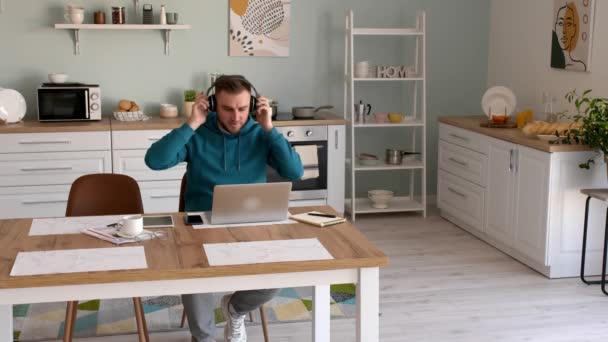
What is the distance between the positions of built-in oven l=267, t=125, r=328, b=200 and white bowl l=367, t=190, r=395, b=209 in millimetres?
488

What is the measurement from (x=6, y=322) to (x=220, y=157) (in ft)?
3.57

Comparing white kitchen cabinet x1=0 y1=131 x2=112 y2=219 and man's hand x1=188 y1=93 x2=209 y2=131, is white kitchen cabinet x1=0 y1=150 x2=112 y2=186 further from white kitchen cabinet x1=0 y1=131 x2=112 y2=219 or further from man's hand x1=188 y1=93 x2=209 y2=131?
man's hand x1=188 y1=93 x2=209 y2=131

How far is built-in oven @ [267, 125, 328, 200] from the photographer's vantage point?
6.02 metres

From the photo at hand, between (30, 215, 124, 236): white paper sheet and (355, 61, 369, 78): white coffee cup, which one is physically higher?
(355, 61, 369, 78): white coffee cup

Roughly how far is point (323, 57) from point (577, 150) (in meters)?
2.46

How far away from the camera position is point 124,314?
4191mm

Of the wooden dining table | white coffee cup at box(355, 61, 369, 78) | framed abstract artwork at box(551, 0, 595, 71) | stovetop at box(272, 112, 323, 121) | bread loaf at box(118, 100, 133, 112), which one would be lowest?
the wooden dining table

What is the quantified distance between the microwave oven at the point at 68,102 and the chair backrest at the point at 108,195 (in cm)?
223

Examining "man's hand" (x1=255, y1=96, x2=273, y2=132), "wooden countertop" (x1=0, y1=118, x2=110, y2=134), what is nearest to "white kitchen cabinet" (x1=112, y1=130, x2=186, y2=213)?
"wooden countertop" (x1=0, y1=118, x2=110, y2=134)

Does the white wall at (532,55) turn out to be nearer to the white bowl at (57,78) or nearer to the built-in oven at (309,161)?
the built-in oven at (309,161)

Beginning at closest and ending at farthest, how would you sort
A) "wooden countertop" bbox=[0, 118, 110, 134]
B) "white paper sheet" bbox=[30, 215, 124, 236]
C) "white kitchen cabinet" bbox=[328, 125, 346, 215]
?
"white paper sheet" bbox=[30, 215, 124, 236], "wooden countertop" bbox=[0, 118, 110, 134], "white kitchen cabinet" bbox=[328, 125, 346, 215]

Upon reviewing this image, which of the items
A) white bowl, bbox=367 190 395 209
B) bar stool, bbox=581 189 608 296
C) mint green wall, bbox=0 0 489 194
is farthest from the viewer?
white bowl, bbox=367 190 395 209

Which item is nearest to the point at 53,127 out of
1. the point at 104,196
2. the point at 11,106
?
the point at 11,106

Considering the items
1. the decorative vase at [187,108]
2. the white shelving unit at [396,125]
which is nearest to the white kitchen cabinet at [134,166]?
the decorative vase at [187,108]
